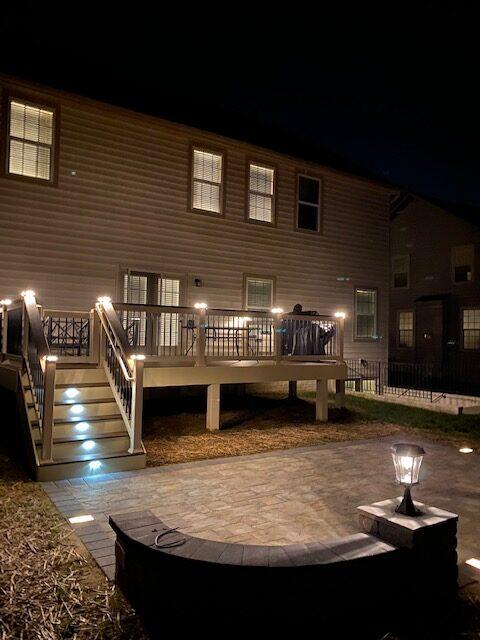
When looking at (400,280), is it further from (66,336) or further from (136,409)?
(136,409)

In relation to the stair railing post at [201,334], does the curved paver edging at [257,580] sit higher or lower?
lower

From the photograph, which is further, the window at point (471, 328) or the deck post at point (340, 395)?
the window at point (471, 328)

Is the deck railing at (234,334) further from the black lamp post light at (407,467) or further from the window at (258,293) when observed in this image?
the black lamp post light at (407,467)

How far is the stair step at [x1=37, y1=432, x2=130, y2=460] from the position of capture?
6.64 meters

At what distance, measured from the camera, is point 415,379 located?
2141 cm

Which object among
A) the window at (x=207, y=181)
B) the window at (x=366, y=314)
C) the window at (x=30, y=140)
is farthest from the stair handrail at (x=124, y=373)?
the window at (x=366, y=314)

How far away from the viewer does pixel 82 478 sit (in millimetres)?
6387

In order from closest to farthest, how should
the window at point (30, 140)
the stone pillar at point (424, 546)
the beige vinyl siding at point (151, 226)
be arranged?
the stone pillar at point (424, 546)
the window at point (30, 140)
the beige vinyl siding at point (151, 226)

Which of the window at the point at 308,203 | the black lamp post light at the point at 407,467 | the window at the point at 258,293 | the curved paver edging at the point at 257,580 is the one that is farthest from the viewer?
the window at the point at 308,203

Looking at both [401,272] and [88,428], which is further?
[401,272]

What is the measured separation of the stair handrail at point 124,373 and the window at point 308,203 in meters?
7.93

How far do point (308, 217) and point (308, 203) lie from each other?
0.42m

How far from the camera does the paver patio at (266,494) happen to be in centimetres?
465

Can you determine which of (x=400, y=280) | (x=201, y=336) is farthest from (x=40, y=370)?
(x=400, y=280)
